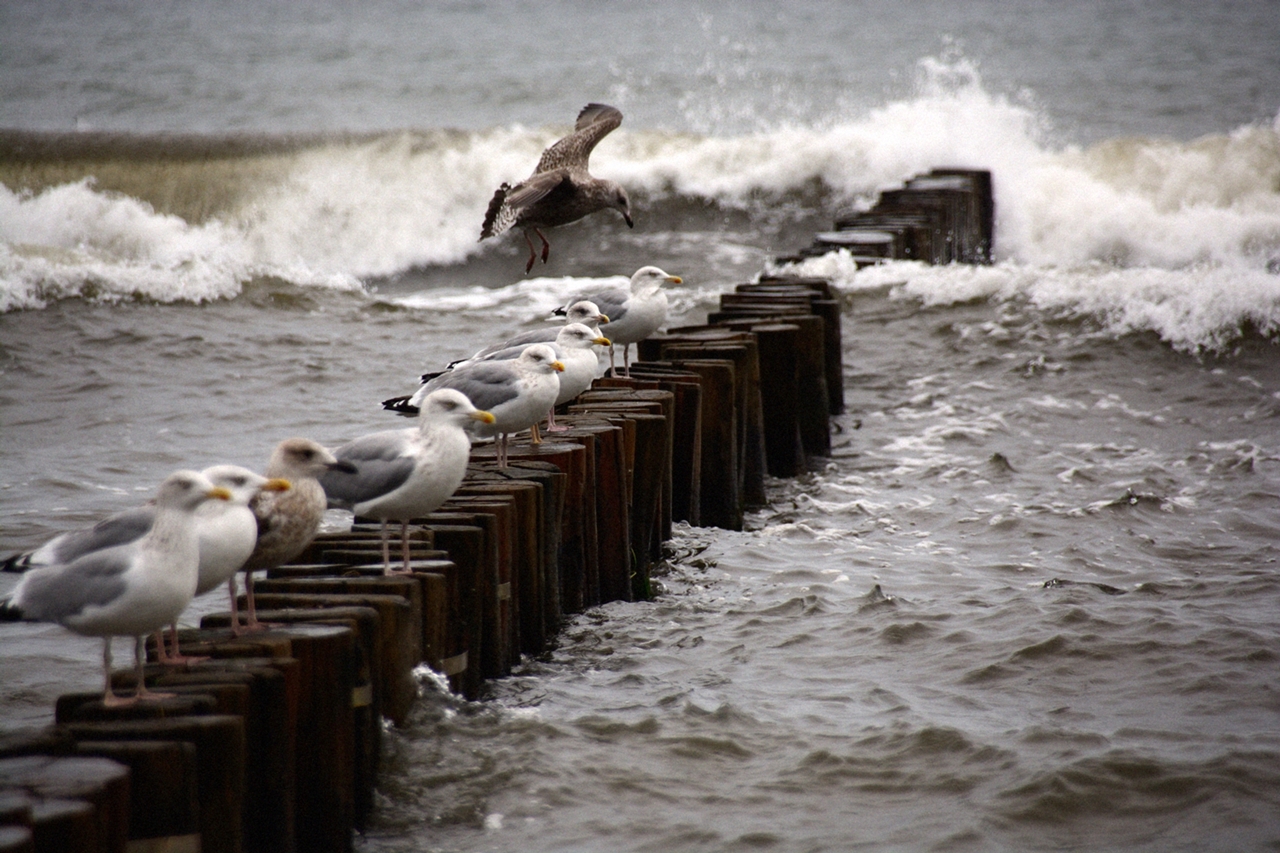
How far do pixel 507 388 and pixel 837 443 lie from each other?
15.3 ft

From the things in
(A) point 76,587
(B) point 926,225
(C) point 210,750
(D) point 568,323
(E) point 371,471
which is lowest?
(C) point 210,750

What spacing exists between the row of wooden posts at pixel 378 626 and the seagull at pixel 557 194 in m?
1.03

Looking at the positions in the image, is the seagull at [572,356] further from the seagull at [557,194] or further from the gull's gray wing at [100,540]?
the gull's gray wing at [100,540]

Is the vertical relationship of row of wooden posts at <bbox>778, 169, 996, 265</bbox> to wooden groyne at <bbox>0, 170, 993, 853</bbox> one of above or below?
above

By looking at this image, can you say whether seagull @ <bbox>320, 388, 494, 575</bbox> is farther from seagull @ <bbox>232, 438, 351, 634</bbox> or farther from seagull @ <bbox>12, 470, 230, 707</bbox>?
seagull @ <bbox>12, 470, 230, 707</bbox>

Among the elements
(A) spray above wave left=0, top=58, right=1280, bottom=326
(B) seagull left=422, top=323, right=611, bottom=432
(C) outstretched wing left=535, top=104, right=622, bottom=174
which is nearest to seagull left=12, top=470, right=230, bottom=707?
(B) seagull left=422, top=323, right=611, bottom=432

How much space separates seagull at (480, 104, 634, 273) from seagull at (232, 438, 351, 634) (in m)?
3.51

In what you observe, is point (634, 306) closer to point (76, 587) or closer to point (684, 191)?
point (76, 587)

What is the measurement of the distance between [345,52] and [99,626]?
44669mm

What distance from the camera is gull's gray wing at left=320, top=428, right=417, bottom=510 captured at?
474 centimetres

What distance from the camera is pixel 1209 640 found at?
588cm

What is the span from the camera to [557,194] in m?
8.85

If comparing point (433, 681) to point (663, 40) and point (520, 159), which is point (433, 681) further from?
point (663, 40)

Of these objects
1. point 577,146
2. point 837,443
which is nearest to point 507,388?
point 577,146
